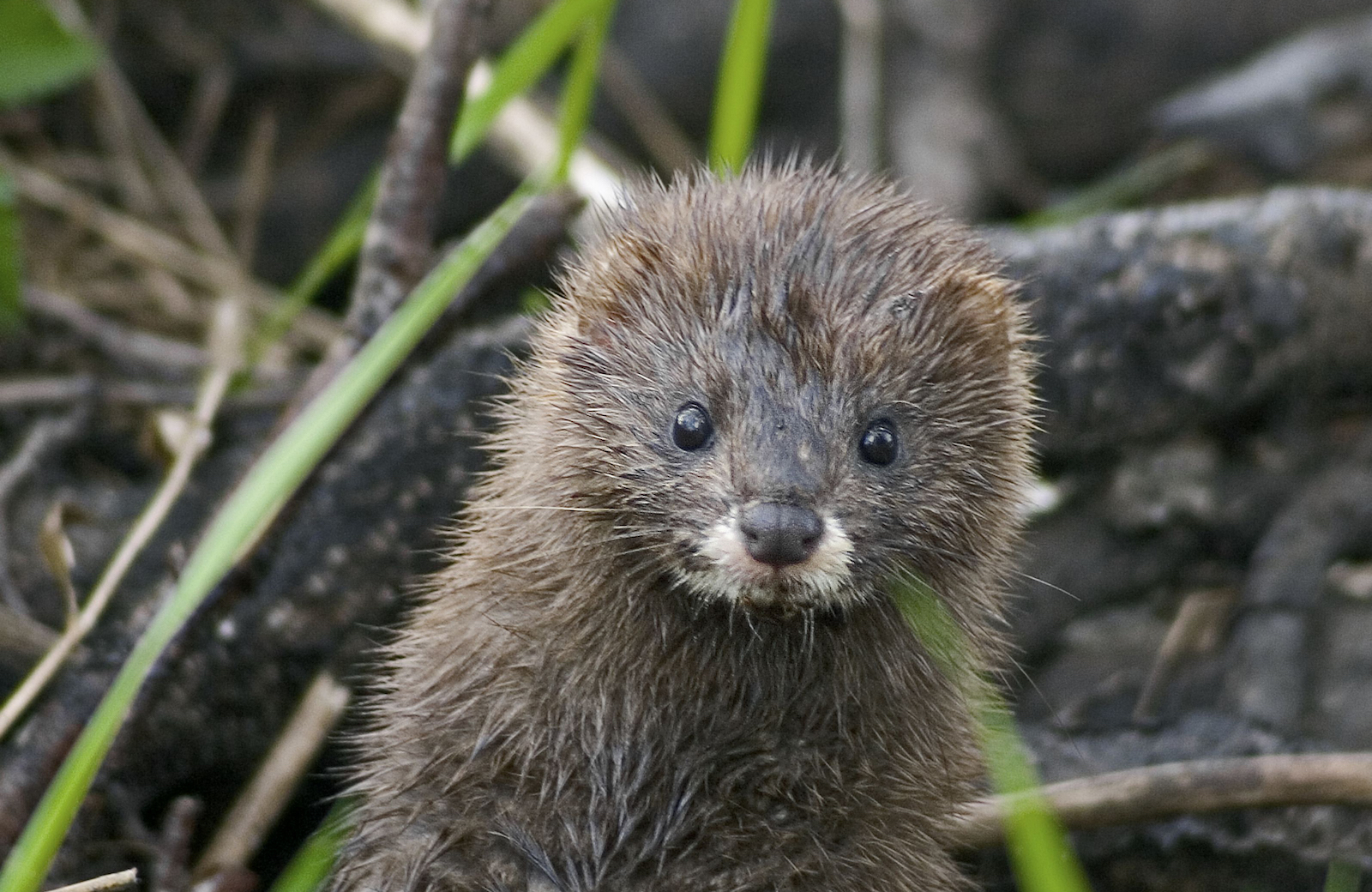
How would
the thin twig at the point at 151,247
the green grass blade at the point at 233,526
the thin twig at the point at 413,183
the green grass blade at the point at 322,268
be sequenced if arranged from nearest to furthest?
the green grass blade at the point at 233,526
the thin twig at the point at 413,183
the green grass blade at the point at 322,268
the thin twig at the point at 151,247

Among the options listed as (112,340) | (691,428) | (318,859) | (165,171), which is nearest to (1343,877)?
(691,428)

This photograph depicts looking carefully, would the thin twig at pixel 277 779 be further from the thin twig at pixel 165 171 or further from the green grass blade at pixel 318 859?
the thin twig at pixel 165 171

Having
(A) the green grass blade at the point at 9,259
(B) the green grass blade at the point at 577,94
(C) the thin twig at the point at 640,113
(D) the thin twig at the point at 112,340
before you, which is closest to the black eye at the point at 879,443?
(B) the green grass blade at the point at 577,94

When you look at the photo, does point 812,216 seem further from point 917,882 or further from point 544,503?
point 917,882

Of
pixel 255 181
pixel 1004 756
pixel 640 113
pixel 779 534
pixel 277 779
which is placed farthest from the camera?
Result: pixel 640 113

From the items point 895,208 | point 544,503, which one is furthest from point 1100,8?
point 544,503

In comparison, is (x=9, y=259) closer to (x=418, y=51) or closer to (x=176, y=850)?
(x=418, y=51)
